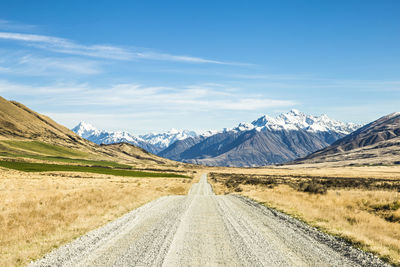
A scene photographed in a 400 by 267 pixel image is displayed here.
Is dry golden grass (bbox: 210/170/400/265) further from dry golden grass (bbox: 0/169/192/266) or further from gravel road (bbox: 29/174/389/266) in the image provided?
dry golden grass (bbox: 0/169/192/266)

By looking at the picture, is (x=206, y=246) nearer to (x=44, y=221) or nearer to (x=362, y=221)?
(x=44, y=221)

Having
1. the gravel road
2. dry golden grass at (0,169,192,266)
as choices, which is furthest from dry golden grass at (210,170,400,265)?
dry golden grass at (0,169,192,266)

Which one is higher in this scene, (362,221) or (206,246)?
(206,246)

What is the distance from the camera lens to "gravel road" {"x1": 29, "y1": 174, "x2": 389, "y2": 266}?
10.3 meters

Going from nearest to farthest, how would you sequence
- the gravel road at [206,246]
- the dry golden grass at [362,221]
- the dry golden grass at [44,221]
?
the gravel road at [206,246] → the dry golden grass at [44,221] → the dry golden grass at [362,221]

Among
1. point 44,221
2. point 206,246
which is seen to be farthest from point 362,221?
point 44,221

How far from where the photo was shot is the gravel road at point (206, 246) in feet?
33.9

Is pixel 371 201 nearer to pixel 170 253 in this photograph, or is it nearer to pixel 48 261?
pixel 170 253

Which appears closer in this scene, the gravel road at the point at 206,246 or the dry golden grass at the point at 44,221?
the gravel road at the point at 206,246

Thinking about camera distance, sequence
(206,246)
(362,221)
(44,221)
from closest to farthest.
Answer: (206,246) < (44,221) < (362,221)

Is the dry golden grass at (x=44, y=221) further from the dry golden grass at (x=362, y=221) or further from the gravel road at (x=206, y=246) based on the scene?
the dry golden grass at (x=362, y=221)

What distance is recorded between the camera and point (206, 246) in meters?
12.4

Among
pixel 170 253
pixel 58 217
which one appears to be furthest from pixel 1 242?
pixel 170 253

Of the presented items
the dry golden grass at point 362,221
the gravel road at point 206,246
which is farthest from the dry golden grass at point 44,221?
the dry golden grass at point 362,221
